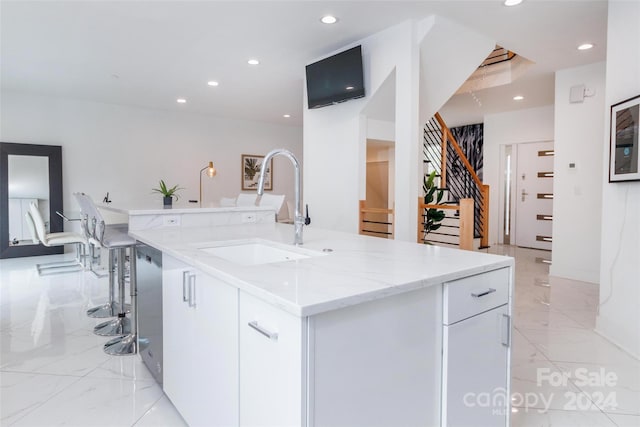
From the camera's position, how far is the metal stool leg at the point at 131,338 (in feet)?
8.01

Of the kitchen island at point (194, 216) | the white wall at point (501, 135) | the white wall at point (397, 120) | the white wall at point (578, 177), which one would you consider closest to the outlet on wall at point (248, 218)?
the kitchen island at point (194, 216)

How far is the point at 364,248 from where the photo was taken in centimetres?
174

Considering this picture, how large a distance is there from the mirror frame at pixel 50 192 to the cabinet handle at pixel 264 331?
6.54m

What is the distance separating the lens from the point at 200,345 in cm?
146

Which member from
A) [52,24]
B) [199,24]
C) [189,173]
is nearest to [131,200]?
[189,173]

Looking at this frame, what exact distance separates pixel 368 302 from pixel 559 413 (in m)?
1.57

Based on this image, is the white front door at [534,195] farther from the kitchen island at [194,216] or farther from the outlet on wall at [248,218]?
the outlet on wall at [248,218]

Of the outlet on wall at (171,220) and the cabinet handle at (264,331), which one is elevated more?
the outlet on wall at (171,220)

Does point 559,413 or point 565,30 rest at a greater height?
point 565,30

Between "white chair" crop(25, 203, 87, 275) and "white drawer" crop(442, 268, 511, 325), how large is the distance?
4865mm

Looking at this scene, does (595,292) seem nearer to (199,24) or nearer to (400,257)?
(400,257)

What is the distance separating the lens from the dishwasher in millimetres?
1919

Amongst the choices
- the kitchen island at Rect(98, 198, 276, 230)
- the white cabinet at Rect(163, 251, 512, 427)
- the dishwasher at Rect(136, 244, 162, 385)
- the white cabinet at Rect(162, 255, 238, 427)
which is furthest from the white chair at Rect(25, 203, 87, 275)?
the white cabinet at Rect(163, 251, 512, 427)

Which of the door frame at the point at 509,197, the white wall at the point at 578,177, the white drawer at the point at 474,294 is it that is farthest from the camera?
the door frame at the point at 509,197
